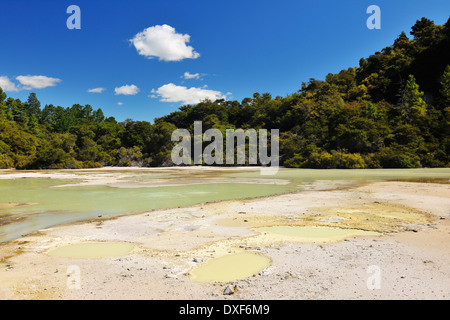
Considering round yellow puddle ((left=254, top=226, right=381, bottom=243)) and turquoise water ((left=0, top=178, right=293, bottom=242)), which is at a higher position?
round yellow puddle ((left=254, top=226, right=381, bottom=243))

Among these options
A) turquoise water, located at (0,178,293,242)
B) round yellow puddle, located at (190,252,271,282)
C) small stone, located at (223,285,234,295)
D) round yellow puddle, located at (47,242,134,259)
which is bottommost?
turquoise water, located at (0,178,293,242)

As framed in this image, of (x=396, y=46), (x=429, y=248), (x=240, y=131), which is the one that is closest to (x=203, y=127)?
(x=240, y=131)

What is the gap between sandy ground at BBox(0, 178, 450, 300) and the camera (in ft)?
12.1

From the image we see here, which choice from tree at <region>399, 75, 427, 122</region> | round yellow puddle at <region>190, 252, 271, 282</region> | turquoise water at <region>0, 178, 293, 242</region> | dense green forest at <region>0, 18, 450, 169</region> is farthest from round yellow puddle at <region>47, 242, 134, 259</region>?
tree at <region>399, 75, 427, 122</region>

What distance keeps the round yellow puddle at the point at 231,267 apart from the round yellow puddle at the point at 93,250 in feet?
5.97

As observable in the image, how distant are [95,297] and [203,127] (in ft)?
168

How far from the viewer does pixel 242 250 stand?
5410mm

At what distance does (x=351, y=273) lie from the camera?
13.8 feet

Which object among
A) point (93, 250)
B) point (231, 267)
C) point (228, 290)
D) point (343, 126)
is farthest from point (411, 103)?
point (93, 250)

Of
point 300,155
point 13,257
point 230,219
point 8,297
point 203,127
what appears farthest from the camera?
point 203,127

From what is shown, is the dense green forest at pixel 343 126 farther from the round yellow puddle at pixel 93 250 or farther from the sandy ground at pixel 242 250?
the round yellow puddle at pixel 93 250

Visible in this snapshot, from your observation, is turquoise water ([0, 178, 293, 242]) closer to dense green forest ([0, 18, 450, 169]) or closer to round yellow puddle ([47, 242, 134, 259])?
round yellow puddle ([47, 242, 134, 259])

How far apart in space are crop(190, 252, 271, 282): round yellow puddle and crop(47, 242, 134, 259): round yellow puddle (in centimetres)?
182
